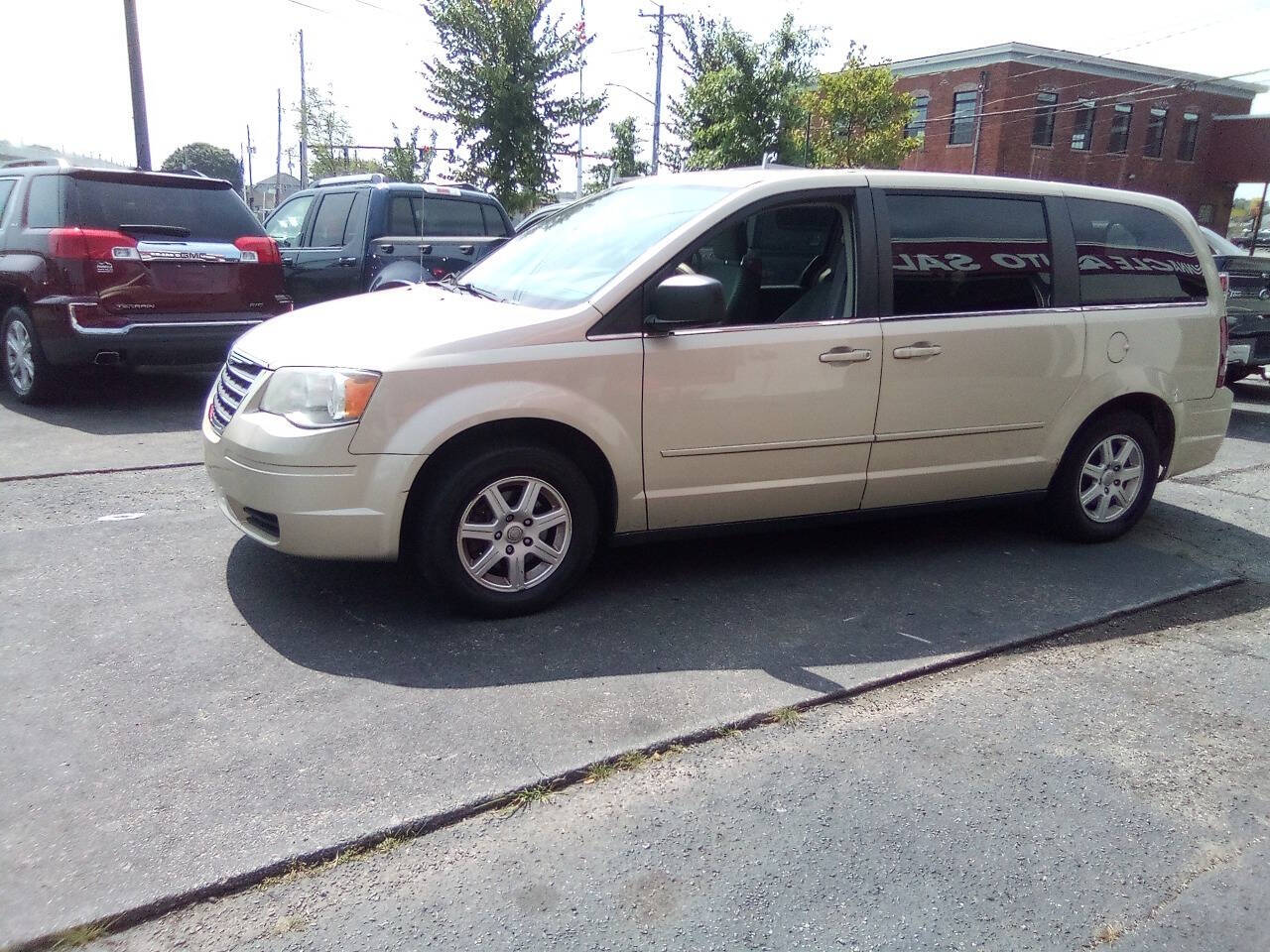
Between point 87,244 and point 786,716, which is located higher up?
point 87,244

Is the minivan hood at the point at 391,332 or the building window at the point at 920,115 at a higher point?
the building window at the point at 920,115

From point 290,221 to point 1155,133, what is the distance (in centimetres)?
4229

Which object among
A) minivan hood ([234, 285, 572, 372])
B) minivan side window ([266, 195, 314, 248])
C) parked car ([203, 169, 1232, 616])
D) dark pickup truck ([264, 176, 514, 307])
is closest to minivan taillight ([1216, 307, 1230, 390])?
parked car ([203, 169, 1232, 616])

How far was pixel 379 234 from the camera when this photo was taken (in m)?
9.95

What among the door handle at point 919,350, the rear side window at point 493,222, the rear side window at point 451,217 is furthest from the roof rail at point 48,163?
the door handle at point 919,350

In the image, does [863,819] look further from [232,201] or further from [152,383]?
[152,383]

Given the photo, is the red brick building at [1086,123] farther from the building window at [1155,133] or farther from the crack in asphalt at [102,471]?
the crack in asphalt at [102,471]

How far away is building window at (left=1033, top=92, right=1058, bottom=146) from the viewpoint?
1524 inches

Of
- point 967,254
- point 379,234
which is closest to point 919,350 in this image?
point 967,254

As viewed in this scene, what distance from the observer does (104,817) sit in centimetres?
267

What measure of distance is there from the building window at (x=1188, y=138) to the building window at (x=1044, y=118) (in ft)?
28.1

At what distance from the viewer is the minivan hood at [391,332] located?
12.3ft

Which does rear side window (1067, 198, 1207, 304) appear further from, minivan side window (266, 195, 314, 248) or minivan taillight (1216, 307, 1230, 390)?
minivan side window (266, 195, 314, 248)

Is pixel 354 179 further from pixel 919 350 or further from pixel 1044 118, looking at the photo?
pixel 1044 118
